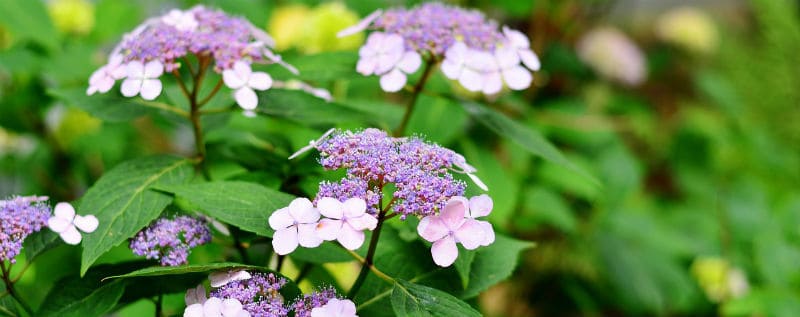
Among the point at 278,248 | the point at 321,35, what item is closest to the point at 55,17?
the point at 321,35

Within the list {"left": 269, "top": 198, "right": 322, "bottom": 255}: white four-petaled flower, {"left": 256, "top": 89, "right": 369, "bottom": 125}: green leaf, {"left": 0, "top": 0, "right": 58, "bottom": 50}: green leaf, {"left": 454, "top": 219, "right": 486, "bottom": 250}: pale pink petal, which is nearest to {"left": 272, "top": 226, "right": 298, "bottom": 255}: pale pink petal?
{"left": 269, "top": 198, "right": 322, "bottom": 255}: white four-petaled flower

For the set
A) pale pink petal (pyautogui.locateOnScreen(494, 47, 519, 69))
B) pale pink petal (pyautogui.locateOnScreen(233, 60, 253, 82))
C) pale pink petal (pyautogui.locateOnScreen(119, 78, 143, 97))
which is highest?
pale pink petal (pyautogui.locateOnScreen(494, 47, 519, 69))

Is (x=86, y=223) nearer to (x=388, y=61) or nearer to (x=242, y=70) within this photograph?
(x=242, y=70)

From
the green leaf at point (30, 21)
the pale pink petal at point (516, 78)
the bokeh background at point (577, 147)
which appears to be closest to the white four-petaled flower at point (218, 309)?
the bokeh background at point (577, 147)

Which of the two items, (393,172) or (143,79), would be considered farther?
(143,79)

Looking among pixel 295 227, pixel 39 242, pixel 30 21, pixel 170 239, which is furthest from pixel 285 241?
pixel 30 21

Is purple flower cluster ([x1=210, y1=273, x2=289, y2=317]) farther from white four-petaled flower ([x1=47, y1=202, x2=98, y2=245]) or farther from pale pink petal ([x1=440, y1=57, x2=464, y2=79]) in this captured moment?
pale pink petal ([x1=440, y1=57, x2=464, y2=79])
